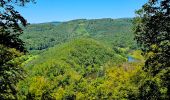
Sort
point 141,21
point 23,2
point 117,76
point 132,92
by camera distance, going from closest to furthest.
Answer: point 23,2
point 141,21
point 132,92
point 117,76

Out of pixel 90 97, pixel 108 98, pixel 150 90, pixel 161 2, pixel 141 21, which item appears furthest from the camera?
pixel 90 97

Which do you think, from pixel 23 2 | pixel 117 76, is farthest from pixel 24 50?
pixel 117 76

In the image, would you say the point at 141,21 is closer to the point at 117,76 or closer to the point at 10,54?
the point at 10,54

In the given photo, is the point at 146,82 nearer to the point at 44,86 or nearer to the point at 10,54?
the point at 44,86

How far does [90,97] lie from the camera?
8000 cm

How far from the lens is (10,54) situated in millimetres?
15688

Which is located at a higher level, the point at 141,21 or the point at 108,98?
the point at 141,21

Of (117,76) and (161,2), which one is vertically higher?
(161,2)

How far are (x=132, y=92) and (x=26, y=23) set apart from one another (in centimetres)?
3252

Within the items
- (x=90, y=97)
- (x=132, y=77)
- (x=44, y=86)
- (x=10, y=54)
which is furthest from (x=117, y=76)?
(x=10, y=54)

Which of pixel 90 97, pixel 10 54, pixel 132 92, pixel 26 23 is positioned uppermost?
pixel 26 23

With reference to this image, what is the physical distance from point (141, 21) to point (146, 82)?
21.5 metres

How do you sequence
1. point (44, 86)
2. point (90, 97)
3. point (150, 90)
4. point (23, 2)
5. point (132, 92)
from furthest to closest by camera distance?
1. point (90, 97)
2. point (44, 86)
3. point (132, 92)
4. point (150, 90)
5. point (23, 2)

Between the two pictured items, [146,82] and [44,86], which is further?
[44,86]
